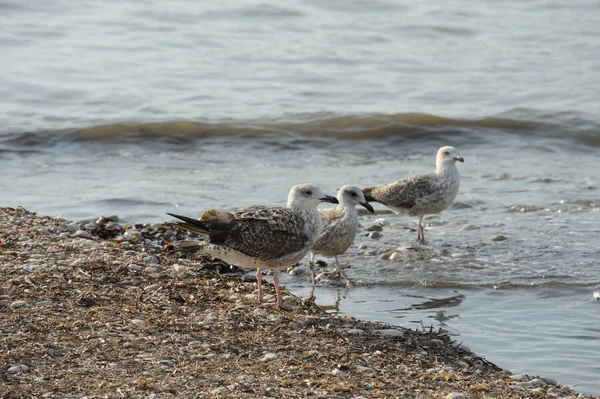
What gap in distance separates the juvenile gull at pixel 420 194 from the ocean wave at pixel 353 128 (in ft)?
15.8

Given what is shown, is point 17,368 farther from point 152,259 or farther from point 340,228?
point 340,228

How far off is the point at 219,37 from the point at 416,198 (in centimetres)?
1246

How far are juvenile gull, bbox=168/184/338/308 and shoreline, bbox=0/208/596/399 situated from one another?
0.36 m

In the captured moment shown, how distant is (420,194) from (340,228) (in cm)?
227

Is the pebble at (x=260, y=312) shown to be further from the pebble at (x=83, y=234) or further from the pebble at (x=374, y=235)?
the pebble at (x=374, y=235)

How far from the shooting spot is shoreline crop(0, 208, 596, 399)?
5.79 meters

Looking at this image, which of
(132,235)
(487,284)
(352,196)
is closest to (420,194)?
(352,196)

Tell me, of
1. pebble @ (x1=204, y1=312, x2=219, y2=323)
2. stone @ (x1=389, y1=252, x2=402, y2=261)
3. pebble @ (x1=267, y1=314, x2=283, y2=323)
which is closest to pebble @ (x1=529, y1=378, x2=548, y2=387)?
pebble @ (x1=267, y1=314, x2=283, y2=323)

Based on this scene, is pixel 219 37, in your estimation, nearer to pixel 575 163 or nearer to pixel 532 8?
pixel 532 8

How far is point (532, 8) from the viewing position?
25656 millimetres

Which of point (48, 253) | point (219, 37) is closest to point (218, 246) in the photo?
point (48, 253)

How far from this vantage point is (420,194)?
11.3 metres

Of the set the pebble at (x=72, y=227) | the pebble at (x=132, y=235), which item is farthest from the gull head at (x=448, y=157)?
the pebble at (x=72, y=227)

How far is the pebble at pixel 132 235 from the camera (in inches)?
390
